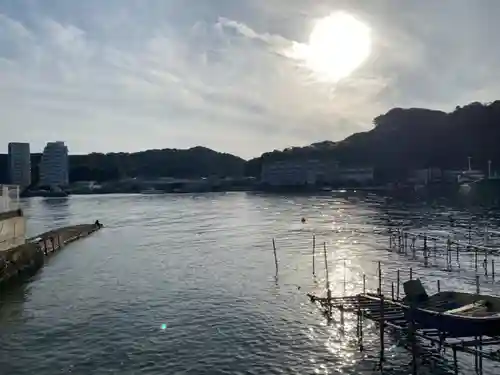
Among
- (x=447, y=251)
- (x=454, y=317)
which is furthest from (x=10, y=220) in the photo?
(x=447, y=251)

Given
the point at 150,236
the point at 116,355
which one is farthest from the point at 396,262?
the point at 150,236

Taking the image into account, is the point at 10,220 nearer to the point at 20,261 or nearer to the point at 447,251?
the point at 20,261

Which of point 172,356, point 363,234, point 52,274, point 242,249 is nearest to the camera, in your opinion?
point 172,356

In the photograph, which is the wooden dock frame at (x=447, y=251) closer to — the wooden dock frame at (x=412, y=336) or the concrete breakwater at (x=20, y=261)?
the wooden dock frame at (x=412, y=336)

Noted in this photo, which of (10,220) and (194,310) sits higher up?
(10,220)

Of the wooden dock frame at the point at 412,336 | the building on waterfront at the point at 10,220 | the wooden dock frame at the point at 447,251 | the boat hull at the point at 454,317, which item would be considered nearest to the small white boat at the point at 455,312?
the boat hull at the point at 454,317

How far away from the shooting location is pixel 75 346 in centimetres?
2988

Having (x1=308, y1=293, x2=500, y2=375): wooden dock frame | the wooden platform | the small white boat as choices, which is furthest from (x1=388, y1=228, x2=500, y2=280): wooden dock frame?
the small white boat

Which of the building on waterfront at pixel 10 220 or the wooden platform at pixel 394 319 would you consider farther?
the building on waterfront at pixel 10 220

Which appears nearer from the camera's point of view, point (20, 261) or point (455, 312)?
point (455, 312)

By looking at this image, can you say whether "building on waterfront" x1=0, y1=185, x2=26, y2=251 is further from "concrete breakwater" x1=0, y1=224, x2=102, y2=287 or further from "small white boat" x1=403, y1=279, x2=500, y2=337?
"small white boat" x1=403, y1=279, x2=500, y2=337

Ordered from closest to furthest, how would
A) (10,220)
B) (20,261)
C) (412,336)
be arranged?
1. (412,336)
2. (10,220)
3. (20,261)

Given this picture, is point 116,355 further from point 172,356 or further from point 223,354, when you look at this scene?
point 223,354

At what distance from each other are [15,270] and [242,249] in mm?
27699
